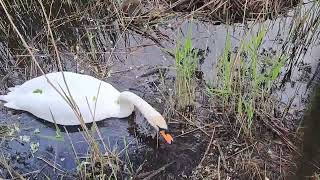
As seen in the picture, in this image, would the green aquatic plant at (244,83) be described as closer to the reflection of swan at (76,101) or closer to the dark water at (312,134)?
the reflection of swan at (76,101)

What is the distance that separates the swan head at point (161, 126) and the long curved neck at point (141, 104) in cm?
2

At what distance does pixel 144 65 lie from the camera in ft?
10.9

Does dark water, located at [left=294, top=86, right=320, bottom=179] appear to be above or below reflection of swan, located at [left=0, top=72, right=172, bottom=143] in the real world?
above

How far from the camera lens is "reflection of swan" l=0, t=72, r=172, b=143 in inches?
107

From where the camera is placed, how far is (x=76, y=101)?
274 centimetres

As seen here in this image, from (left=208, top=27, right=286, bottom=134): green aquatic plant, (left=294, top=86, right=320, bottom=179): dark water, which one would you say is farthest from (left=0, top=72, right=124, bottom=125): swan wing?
(left=294, top=86, right=320, bottom=179): dark water

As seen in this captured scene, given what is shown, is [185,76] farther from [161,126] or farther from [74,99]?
[74,99]

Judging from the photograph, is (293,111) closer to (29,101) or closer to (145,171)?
(145,171)

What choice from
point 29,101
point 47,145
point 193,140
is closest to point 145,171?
point 193,140

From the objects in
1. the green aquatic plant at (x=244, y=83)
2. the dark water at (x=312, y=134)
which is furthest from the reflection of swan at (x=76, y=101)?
the dark water at (x=312, y=134)

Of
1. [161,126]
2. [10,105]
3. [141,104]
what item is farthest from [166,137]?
[10,105]

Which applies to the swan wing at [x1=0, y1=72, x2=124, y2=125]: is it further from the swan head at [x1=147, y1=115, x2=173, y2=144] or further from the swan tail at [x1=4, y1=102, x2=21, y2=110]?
the swan head at [x1=147, y1=115, x2=173, y2=144]

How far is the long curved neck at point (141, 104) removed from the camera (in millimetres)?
2645

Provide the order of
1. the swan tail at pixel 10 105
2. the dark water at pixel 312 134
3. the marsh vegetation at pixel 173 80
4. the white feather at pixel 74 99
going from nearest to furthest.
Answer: the dark water at pixel 312 134 < the marsh vegetation at pixel 173 80 < the white feather at pixel 74 99 < the swan tail at pixel 10 105
